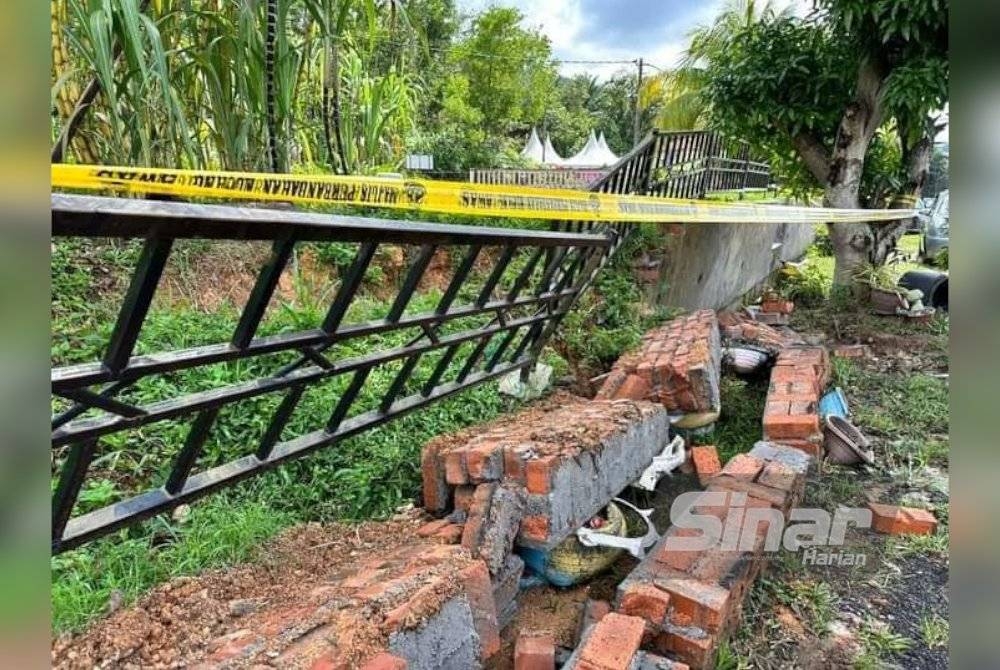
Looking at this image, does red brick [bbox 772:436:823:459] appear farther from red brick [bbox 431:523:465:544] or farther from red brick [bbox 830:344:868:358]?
red brick [bbox 830:344:868:358]

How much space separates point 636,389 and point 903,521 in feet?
4.55

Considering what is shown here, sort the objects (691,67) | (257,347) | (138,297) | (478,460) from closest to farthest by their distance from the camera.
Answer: (138,297)
(257,347)
(478,460)
(691,67)

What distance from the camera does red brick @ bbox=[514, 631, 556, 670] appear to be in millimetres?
1789

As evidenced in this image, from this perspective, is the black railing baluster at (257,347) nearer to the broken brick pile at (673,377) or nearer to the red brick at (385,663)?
the broken brick pile at (673,377)

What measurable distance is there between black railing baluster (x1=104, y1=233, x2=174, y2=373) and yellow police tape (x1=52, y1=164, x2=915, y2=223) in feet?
0.75

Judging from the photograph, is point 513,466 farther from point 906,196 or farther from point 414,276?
point 906,196

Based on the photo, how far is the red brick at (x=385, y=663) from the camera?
4.64 feet

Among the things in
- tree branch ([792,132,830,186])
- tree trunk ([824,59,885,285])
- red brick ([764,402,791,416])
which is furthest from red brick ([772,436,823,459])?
tree branch ([792,132,830,186])

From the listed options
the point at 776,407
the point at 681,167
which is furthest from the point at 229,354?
the point at 681,167

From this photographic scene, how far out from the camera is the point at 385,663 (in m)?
1.42

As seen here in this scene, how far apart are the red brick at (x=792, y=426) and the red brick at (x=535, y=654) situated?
1703mm
